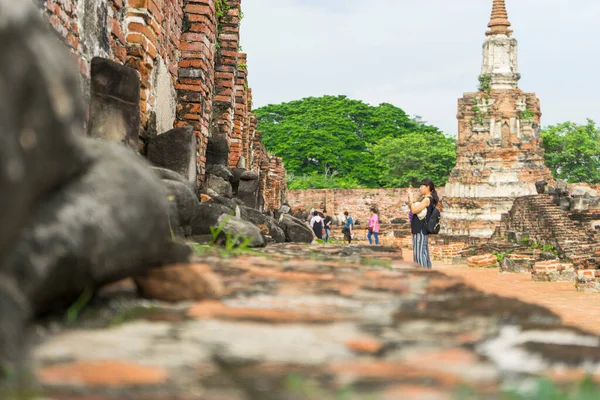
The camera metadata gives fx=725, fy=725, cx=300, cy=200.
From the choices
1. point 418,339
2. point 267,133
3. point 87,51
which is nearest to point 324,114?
point 267,133

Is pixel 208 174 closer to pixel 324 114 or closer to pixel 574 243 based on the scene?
pixel 574 243

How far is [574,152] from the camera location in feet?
118

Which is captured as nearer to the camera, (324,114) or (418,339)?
(418,339)

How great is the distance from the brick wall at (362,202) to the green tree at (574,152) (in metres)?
8.70

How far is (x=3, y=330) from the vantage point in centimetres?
125

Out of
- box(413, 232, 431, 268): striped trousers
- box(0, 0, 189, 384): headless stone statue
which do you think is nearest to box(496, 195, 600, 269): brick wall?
box(413, 232, 431, 268): striped trousers

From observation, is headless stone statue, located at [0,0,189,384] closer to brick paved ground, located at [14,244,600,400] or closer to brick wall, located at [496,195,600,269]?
brick paved ground, located at [14,244,600,400]

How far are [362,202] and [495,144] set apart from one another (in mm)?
8507

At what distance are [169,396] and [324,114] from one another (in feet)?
130

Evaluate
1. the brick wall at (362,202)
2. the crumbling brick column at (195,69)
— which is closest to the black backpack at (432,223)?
the crumbling brick column at (195,69)

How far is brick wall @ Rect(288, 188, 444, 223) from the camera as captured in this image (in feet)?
108

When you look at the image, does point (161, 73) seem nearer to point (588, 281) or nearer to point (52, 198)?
point (52, 198)

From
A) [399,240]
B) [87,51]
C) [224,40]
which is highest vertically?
[224,40]

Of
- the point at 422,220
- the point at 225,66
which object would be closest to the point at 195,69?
the point at 225,66
